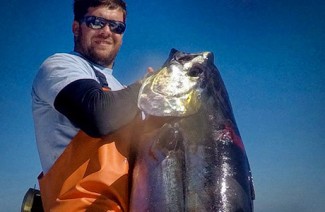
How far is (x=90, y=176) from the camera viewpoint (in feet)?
11.6

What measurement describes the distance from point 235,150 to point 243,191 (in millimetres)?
351

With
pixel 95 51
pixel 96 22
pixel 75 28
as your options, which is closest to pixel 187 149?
pixel 95 51

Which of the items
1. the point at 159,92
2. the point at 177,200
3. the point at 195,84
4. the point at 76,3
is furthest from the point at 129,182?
the point at 76,3

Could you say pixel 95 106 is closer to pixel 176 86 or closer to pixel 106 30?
pixel 176 86

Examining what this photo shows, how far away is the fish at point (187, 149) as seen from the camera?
3.30 meters

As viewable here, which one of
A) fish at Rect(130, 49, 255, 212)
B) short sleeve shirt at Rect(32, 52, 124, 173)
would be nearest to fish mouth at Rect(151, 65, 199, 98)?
fish at Rect(130, 49, 255, 212)

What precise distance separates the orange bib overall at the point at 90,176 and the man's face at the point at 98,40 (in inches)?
60.9

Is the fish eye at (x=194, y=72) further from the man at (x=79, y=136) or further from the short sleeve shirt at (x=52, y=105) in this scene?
the short sleeve shirt at (x=52, y=105)

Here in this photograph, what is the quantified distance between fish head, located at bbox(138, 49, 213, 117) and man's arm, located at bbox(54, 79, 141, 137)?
5.3 inches

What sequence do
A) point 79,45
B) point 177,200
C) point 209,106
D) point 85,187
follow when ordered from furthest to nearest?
point 79,45, point 209,106, point 85,187, point 177,200

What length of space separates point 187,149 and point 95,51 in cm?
211

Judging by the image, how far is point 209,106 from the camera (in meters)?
3.76

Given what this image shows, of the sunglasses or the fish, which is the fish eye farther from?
the sunglasses

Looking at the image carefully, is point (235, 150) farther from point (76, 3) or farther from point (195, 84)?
point (76, 3)
